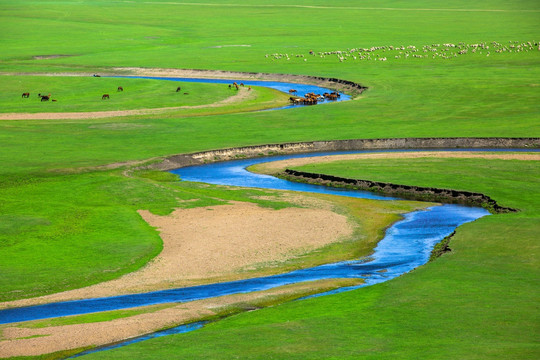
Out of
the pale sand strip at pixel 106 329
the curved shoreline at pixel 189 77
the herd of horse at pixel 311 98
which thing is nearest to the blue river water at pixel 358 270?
the pale sand strip at pixel 106 329

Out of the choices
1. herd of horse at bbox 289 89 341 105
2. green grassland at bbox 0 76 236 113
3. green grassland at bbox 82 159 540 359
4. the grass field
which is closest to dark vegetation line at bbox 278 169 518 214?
the grass field

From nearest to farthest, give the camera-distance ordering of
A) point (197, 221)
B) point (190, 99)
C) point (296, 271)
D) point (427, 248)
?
point (296, 271) < point (427, 248) < point (197, 221) < point (190, 99)

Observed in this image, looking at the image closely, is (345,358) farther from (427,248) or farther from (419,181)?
(419,181)

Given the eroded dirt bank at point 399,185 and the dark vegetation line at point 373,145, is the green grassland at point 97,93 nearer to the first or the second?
the dark vegetation line at point 373,145

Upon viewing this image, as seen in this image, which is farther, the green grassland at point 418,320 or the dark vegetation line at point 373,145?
the dark vegetation line at point 373,145

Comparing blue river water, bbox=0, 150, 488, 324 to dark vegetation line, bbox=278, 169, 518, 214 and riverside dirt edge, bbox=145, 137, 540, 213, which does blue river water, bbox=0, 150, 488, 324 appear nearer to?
dark vegetation line, bbox=278, 169, 518, 214

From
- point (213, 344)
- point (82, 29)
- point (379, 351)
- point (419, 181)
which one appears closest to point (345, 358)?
point (379, 351)
